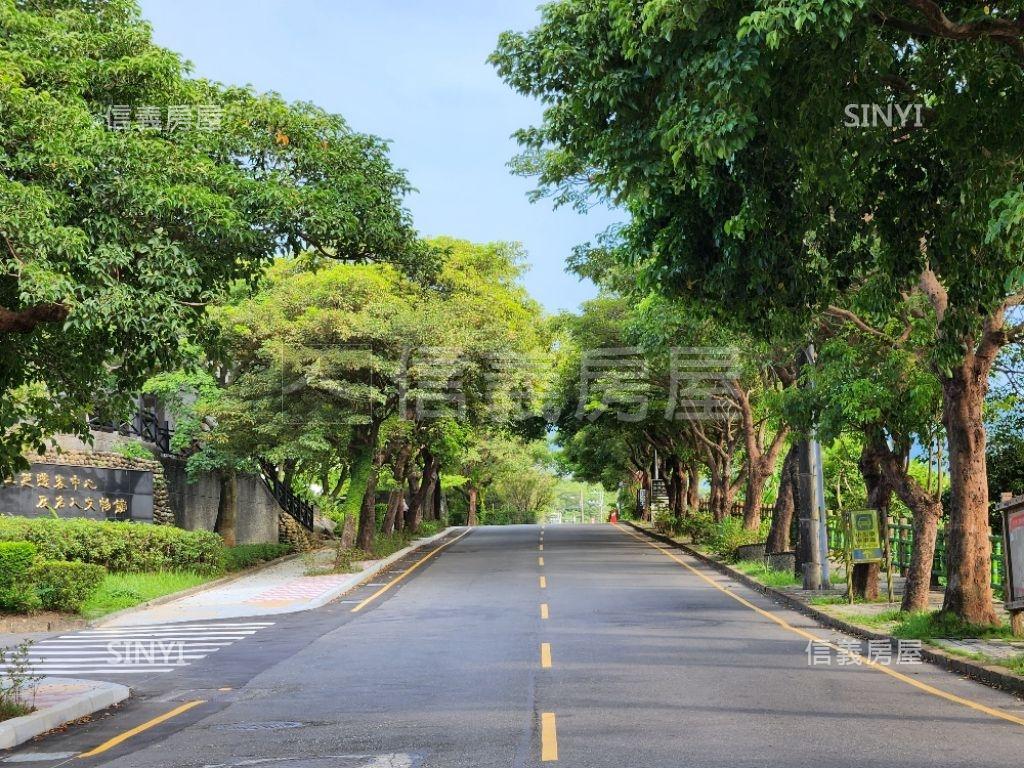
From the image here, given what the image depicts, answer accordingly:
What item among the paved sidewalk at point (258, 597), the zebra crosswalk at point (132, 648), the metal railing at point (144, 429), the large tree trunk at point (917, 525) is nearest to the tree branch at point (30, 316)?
the zebra crosswalk at point (132, 648)

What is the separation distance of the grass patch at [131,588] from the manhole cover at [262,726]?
11126mm

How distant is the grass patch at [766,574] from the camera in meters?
23.6

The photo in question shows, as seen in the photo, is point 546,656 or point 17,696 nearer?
point 17,696

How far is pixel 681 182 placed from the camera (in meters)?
10.1

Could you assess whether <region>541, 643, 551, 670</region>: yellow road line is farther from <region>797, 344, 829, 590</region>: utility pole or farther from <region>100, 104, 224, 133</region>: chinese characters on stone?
<region>797, 344, 829, 590</region>: utility pole

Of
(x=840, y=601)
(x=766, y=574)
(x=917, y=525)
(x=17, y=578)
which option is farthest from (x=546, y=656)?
(x=766, y=574)

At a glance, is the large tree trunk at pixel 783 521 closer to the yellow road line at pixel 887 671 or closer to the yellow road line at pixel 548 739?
the yellow road line at pixel 887 671

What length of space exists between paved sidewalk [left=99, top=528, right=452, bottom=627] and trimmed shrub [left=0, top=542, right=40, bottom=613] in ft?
4.43

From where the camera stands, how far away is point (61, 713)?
33.8 feet

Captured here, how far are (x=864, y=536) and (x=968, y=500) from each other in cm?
430

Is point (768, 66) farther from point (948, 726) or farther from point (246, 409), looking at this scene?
point (246, 409)

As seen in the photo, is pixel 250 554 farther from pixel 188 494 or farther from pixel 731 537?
pixel 731 537

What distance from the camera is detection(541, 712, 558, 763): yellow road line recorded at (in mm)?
8086

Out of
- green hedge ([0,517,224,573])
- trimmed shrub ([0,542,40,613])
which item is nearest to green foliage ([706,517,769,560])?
green hedge ([0,517,224,573])
